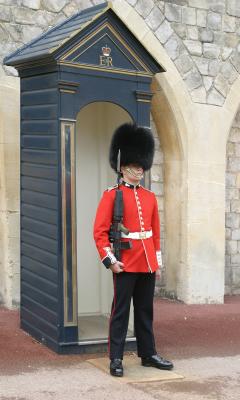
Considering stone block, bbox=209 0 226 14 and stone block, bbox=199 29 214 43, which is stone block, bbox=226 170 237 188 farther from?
stone block, bbox=209 0 226 14

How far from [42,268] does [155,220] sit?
84 centimetres

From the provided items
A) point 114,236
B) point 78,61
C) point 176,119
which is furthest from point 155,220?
point 176,119

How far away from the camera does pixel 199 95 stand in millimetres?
6578

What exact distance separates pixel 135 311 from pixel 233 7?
3827mm

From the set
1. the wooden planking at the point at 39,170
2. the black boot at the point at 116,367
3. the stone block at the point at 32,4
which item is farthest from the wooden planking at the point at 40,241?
the stone block at the point at 32,4

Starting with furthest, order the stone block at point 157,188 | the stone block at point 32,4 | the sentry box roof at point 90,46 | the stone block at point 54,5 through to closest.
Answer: the stone block at point 157,188
the stone block at point 54,5
the stone block at point 32,4
the sentry box roof at point 90,46

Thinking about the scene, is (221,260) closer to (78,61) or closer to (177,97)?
(177,97)

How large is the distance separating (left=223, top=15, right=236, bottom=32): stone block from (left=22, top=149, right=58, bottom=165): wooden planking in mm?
3001

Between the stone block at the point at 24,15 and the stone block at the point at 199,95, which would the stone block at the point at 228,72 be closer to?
the stone block at the point at 199,95

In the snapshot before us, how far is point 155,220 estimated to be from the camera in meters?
4.32

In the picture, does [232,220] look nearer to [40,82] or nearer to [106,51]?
[106,51]

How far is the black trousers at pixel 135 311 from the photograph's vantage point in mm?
4113

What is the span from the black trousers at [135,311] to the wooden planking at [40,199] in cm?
63

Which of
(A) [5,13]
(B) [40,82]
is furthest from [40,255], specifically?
(A) [5,13]
